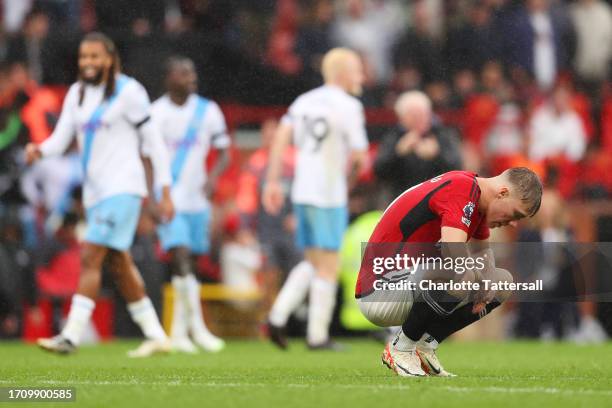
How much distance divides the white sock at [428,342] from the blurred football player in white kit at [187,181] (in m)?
4.51

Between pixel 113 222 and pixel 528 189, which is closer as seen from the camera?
pixel 528 189

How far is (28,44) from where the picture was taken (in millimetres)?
16375

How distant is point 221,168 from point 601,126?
6.58 metres

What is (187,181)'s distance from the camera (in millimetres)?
12086

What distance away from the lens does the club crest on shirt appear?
22.6 feet

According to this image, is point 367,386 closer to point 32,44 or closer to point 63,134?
point 63,134

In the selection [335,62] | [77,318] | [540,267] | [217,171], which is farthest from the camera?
[540,267]

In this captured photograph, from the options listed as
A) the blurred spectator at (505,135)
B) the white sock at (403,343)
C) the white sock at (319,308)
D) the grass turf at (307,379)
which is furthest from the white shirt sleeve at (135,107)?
the blurred spectator at (505,135)

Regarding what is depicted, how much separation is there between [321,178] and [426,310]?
4591 mm

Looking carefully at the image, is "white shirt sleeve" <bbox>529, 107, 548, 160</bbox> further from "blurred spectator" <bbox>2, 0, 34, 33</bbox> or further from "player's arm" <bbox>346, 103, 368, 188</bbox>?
"blurred spectator" <bbox>2, 0, 34, 33</bbox>

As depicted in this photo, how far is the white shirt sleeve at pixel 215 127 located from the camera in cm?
1222

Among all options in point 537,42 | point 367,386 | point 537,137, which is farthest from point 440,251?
point 537,42

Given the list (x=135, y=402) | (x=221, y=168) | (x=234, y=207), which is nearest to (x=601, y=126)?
(x=234, y=207)

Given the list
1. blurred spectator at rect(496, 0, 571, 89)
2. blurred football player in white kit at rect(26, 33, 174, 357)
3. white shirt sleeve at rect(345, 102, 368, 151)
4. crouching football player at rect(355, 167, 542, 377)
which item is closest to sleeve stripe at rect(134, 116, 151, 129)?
blurred football player in white kit at rect(26, 33, 174, 357)
